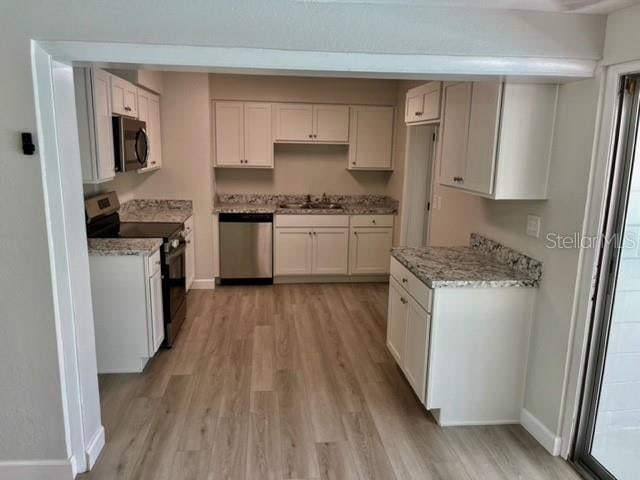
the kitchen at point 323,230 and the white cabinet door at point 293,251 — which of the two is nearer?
the kitchen at point 323,230

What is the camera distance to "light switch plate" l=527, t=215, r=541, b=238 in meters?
2.58

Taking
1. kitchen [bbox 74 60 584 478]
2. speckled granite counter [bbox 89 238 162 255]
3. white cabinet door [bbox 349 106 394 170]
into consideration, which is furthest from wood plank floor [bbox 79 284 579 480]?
white cabinet door [bbox 349 106 394 170]

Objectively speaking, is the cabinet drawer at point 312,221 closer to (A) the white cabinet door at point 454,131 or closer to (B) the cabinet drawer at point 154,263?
(B) the cabinet drawer at point 154,263

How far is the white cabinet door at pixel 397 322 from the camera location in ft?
10.0

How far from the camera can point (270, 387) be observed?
3.11 metres

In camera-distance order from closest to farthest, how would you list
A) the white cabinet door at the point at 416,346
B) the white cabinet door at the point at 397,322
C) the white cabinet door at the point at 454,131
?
the white cabinet door at the point at 416,346 < the white cabinet door at the point at 454,131 < the white cabinet door at the point at 397,322

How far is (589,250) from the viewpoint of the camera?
7.32 ft

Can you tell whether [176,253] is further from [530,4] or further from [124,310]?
[530,4]

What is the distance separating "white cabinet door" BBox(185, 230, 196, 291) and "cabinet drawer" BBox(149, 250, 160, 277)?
141 cm

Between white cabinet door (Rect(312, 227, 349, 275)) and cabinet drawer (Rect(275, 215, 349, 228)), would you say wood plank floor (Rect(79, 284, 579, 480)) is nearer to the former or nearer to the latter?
white cabinet door (Rect(312, 227, 349, 275))

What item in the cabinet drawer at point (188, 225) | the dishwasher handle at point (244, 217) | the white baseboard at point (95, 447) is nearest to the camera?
the white baseboard at point (95, 447)

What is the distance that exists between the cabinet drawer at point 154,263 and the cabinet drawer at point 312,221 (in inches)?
80.0

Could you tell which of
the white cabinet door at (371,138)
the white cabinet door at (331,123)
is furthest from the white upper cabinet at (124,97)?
the white cabinet door at (371,138)

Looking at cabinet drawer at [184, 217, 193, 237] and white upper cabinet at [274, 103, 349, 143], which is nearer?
cabinet drawer at [184, 217, 193, 237]
